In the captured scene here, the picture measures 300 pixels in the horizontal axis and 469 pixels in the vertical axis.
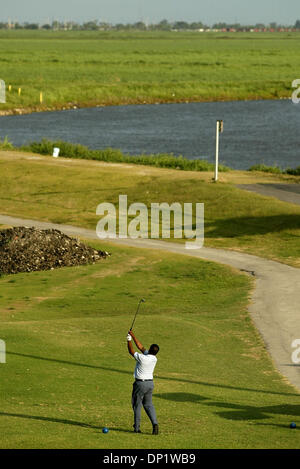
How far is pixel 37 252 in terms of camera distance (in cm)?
4341

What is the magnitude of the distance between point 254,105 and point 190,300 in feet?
345

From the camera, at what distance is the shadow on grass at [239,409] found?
70.6 feet

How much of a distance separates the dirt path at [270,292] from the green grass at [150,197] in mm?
1431

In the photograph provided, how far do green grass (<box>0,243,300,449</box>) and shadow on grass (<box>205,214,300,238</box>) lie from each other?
7.74m

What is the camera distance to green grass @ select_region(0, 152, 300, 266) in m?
49.7

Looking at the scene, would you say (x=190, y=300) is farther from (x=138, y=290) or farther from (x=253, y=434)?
(x=253, y=434)

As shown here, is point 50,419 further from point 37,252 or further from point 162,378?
point 37,252

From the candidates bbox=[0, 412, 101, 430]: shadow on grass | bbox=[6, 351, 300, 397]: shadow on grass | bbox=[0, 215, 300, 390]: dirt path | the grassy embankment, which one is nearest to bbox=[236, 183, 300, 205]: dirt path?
the grassy embankment

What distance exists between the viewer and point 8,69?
560 ft

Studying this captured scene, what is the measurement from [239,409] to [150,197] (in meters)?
36.7
